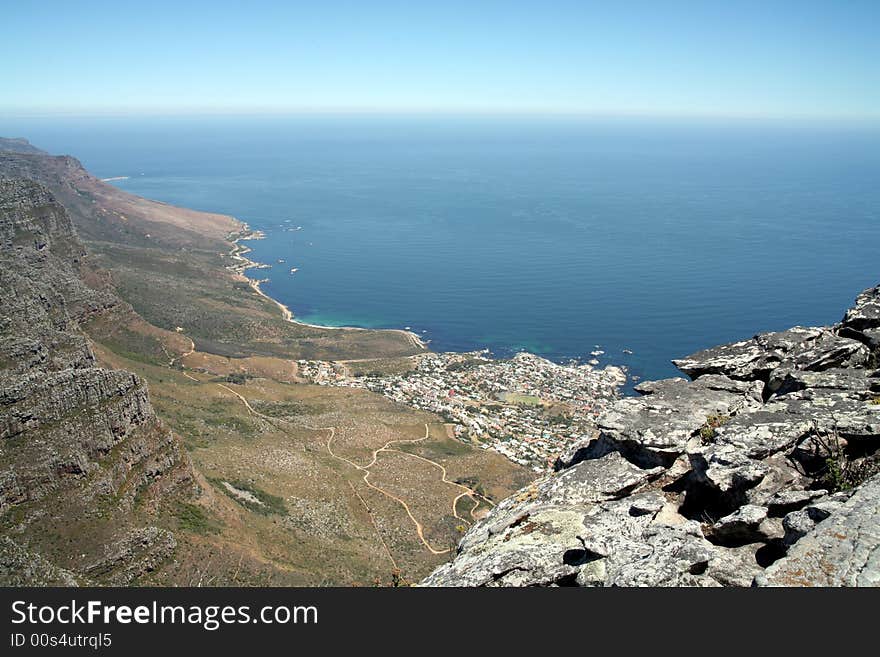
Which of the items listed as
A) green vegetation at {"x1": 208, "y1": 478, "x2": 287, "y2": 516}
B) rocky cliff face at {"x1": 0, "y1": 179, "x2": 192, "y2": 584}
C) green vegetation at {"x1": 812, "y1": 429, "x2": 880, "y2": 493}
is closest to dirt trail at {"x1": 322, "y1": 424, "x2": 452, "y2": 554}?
green vegetation at {"x1": 208, "y1": 478, "x2": 287, "y2": 516}

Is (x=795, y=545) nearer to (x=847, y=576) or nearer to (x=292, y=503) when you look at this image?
(x=847, y=576)

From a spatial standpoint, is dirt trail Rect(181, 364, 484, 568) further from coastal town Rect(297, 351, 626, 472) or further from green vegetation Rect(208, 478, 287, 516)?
coastal town Rect(297, 351, 626, 472)

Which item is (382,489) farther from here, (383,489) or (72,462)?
(72,462)

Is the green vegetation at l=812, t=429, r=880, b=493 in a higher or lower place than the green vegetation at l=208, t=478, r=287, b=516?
higher

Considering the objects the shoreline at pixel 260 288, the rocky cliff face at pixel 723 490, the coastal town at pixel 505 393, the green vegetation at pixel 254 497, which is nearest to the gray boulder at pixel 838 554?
the rocky cliff face at pixel 723 490

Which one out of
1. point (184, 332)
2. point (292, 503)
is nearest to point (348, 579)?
point (292, 503)

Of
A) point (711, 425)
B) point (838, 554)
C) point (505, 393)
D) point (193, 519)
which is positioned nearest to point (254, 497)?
point (193, 519)
